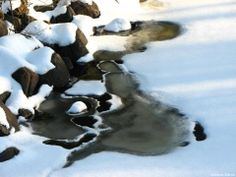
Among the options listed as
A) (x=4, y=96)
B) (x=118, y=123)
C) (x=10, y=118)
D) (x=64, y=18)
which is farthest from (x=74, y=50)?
(x=10, y=118)

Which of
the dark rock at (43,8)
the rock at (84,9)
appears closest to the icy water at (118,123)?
the rock at (84,9)

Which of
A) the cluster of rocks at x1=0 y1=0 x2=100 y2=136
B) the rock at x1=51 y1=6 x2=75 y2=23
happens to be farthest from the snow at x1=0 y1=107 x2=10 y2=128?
the rock at x1=51 y1=6 x2=75 y2=23

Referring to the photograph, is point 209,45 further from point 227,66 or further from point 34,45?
point 34,45

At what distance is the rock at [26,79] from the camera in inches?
289

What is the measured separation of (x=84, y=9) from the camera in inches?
403

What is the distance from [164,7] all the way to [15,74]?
4480 millimetres

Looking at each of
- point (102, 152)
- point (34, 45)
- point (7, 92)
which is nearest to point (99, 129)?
point (102, 152)

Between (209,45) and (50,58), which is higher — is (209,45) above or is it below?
below

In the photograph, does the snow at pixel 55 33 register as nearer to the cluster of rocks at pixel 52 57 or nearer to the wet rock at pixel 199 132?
the cluster of rocks at pixel 52 57

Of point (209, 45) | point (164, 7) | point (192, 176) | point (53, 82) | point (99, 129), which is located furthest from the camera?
point (164, 7)

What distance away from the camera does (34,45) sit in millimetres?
8164

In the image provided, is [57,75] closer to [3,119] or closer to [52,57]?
[52,57]

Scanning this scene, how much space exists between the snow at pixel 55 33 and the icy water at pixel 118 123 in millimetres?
701

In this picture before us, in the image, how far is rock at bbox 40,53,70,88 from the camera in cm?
770
